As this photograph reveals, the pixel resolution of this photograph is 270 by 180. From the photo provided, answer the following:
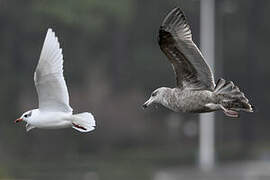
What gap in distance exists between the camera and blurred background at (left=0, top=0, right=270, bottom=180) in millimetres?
27312

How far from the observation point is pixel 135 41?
123 feet

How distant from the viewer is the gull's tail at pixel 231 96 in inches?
378

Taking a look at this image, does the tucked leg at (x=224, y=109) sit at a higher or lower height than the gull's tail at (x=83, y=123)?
higher

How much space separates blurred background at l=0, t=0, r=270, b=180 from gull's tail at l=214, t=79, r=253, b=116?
12.5 m

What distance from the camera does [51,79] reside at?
10375mm

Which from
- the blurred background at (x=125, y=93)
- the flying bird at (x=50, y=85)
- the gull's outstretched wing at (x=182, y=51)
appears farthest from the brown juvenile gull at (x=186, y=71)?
the blurred background at (x=125, y=93)

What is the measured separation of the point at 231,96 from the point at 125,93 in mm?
25023

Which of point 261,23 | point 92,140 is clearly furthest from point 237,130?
point 92,140

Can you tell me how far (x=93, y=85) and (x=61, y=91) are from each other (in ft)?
75.0

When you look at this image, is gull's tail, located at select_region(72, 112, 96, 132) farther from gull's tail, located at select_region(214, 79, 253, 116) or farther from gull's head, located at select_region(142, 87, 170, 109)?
gull's tail, located at select_region(214, 79, 253, 116)

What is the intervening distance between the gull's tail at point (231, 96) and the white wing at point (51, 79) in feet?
5.40

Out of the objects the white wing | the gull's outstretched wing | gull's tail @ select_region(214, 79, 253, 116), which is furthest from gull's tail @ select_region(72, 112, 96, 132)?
gull's tail @ select_region(214, 79, 253, 116)

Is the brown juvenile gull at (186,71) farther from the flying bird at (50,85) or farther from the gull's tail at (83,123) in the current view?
the flying bird at (50,85)

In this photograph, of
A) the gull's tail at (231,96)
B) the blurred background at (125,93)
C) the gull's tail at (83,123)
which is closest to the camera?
the gull's tail at (231,96)
